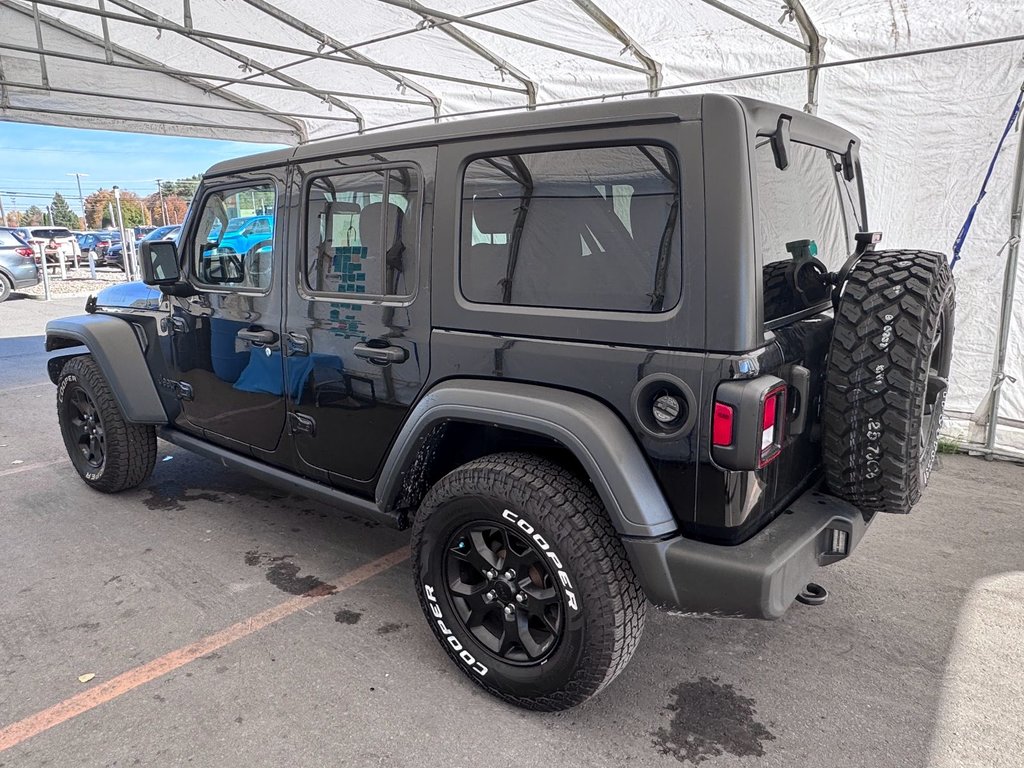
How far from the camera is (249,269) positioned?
10.5 ft

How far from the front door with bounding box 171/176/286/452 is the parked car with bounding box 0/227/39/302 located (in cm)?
1537

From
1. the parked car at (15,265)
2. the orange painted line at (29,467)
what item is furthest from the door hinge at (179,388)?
the parked car at (15,265)

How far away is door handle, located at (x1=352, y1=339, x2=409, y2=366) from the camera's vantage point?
256cm

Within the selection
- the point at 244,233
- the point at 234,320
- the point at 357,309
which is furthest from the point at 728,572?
the point at 244,233

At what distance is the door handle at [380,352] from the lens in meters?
2.56

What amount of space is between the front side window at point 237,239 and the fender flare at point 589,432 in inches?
52.7

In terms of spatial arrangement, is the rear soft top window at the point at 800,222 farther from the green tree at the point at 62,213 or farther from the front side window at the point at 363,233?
the green tree at the point at 62,213

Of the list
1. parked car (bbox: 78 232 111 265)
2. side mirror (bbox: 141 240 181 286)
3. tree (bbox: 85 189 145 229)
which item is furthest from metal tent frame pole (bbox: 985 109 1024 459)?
tree (bbox: 85 189 145 229)

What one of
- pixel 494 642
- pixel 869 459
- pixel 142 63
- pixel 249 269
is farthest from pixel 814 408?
pixel 142 63

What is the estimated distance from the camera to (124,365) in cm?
381

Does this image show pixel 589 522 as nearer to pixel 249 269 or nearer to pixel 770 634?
pixel 770 634

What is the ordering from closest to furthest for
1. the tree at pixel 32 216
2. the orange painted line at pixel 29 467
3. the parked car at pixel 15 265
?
1. the orange painted line at pixel 29 467
2. the parked car at pixel 15 265
3. the tree at pixel 32 216

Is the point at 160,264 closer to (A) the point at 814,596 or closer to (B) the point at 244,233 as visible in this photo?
(B) the point at 244,233

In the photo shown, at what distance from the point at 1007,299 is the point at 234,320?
4.78 m
